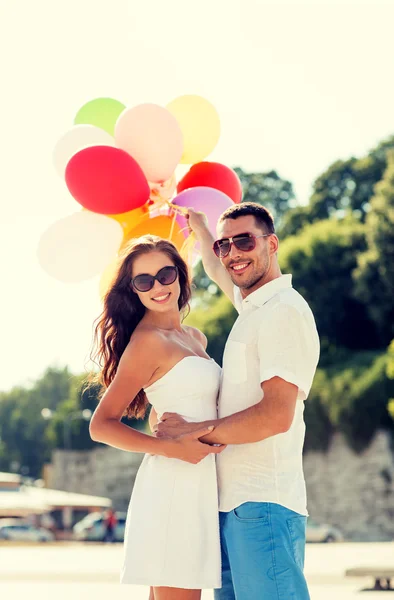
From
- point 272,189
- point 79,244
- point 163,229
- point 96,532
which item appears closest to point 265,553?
point 163,229

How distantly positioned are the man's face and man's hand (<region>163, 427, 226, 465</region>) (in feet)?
2.08

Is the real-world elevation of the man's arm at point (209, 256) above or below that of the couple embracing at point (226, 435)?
above

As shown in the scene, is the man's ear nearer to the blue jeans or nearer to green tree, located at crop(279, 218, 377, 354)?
the blue jeans

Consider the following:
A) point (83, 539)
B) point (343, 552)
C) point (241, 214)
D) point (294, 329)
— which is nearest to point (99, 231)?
point (241, 214)

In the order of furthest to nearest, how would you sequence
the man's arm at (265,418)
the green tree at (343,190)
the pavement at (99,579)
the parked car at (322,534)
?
the green tree at (343,190), the parked car at (322,534), the pavement at (99,579), the man's arm at (265,418)

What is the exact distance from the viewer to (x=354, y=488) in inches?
1155

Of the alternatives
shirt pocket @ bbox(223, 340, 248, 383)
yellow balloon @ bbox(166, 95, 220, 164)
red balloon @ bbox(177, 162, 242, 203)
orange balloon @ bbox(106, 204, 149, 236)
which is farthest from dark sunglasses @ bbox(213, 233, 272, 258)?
yellow balloon @ bbox(166, 95, 220, 164)

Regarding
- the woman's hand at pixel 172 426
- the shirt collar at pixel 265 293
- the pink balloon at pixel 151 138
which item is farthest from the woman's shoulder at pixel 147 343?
the pink balloon at pixel 151 138

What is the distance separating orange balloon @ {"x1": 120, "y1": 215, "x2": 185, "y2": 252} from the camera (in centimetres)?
538

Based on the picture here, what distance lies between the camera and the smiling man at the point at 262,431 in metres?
3.51

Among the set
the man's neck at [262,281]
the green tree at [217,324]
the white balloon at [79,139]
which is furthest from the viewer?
the green tree at [217,324]

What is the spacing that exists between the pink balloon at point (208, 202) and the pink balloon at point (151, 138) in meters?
0.30

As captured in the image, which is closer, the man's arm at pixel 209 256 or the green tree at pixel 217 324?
the man's arm at pixel 209 256

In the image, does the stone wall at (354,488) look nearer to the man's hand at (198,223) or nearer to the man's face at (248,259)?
the man's hand at (198,223)
